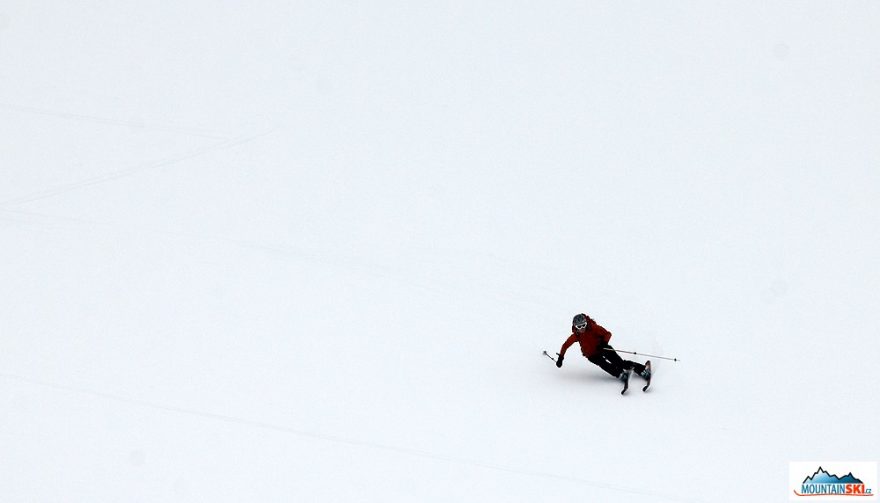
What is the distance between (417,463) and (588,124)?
337 inches

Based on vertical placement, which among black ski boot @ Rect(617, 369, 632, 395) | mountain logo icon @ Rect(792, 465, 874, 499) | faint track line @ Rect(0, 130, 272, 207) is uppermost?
faint track line @ Rect(0, 130, 272, 207)

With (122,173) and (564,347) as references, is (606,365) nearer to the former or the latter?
(564,347)

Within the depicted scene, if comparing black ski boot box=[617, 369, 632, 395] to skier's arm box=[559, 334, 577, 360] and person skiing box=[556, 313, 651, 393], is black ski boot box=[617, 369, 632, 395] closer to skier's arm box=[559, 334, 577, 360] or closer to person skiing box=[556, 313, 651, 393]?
person skiing box=[556, 313, 651, 393]

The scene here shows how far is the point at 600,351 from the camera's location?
948 centimetres

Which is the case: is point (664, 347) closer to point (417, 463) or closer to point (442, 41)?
point (417, 463)

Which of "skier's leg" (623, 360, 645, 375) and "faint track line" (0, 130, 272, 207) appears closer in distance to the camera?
"skier's leg" (623, 360, 645, 375)

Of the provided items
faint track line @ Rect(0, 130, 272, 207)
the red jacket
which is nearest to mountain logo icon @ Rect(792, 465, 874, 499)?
the red jacket

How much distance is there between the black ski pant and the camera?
31.2 ft

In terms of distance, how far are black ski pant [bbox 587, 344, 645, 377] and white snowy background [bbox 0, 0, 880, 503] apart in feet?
0.93

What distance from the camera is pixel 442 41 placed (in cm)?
1795

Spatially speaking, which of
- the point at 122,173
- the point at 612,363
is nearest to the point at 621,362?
the point at 612,363

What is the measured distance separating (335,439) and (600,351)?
298 cm

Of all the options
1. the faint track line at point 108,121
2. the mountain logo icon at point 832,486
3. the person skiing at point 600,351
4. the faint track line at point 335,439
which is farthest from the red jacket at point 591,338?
the faint track line at point 108,121

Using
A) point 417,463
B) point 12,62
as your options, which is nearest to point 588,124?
point 417,463
